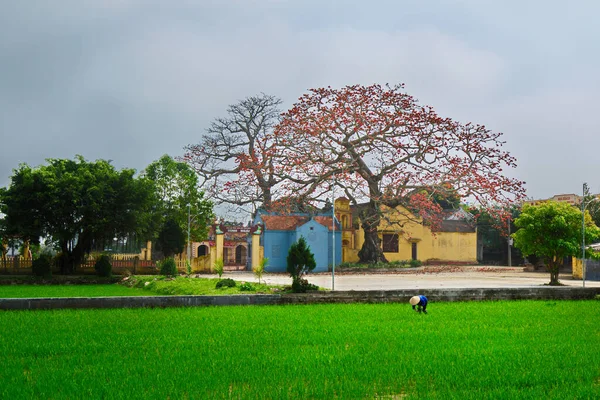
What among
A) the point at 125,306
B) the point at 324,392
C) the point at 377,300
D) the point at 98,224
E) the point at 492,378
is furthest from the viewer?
the point at 98,224

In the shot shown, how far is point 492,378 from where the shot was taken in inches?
253

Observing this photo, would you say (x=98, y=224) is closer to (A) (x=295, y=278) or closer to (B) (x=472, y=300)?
(A) (x=295, y=278)

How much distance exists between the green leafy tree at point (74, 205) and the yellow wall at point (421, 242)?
15.5 meters

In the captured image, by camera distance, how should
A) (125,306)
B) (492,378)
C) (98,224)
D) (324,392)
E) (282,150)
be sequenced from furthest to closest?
(282,150)
(98,224)
(125,306)
(492,378)
(324,392)

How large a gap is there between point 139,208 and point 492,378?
2533 cm

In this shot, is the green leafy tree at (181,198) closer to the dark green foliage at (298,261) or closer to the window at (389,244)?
the window at (389,244)

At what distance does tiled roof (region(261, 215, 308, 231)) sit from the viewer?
36656mm

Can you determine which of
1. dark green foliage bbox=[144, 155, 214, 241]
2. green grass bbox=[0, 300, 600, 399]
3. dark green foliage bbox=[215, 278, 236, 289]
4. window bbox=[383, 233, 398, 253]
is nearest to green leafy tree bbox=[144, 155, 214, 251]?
dark green foliage bbox=[144, 155, 214, 241]

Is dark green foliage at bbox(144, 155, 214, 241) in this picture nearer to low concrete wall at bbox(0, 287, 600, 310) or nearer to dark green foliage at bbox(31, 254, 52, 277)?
dark green foliage at bbox(31, 254, 52, 277)

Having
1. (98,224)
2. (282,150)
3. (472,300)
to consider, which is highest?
(282,150)

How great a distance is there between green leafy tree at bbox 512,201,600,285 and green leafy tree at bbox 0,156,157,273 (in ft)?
55.9

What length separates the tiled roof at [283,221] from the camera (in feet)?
120

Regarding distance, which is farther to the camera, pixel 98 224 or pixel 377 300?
pixel 98 224

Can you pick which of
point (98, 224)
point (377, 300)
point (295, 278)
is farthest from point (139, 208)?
point (377, 300)
